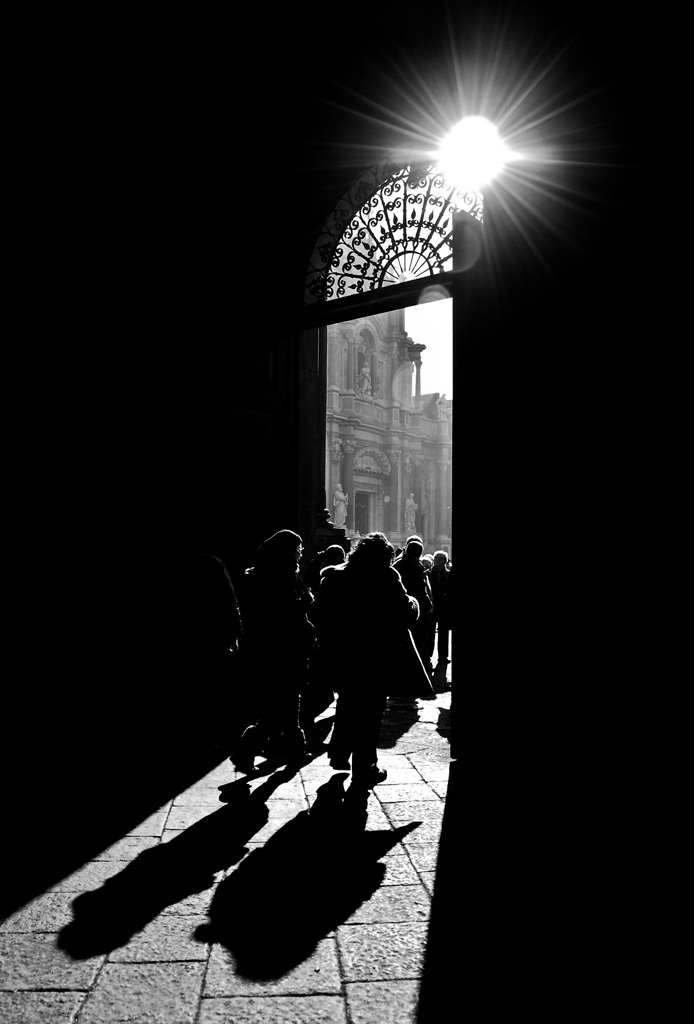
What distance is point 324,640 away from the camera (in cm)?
410

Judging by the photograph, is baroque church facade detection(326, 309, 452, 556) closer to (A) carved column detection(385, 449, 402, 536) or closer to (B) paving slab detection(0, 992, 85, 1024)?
(A) carved column detection(385, 449, 402, 536)

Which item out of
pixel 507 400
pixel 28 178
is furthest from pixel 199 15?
pixel 507 400

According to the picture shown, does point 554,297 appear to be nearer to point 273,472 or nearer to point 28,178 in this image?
point 273,472

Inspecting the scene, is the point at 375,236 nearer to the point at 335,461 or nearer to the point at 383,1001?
the point at 383,1001

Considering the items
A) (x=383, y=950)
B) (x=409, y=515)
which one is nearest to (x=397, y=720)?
(x=383, y=950)

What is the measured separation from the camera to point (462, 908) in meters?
2.75

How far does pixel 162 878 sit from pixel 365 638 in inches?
59.1

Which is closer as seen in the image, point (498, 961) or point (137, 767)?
point (498, 961)

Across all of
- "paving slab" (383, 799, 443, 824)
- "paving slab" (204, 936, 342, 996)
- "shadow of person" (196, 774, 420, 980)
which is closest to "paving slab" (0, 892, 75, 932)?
"shadow of person" (196, 774, 420, 980)

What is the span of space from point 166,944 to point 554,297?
2920 millimetres

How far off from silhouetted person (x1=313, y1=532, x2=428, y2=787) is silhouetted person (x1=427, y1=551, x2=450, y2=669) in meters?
3.87

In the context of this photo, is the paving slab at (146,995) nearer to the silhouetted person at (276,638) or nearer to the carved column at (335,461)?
the silhouetted person at (276,638)

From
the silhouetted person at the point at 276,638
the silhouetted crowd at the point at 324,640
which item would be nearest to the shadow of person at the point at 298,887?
the silhouetted crowd at the point at 324,640

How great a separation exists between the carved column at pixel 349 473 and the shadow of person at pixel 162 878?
32.7 meters
